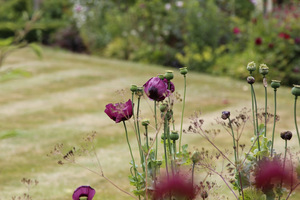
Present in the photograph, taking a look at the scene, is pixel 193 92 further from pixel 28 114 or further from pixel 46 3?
pixel 46 3

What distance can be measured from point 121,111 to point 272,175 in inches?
25.0

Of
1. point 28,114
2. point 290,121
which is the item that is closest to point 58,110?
point 28,114

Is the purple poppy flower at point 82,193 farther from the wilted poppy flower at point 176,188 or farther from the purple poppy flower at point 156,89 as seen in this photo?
the purple poppy flower at point 156,89

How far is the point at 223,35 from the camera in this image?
11.8m

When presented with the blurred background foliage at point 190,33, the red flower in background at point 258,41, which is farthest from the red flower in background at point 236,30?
the red flower in background at point 258,41

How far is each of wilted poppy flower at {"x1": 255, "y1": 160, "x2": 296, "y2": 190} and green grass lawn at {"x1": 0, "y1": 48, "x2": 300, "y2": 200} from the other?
0.59 metres

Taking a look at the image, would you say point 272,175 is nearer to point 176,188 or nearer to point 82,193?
point 176,188

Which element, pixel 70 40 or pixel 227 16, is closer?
pixel 227 16

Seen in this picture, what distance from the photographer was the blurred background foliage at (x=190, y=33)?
9.95 metres

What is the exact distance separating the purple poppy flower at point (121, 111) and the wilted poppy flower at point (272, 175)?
22.6 inches

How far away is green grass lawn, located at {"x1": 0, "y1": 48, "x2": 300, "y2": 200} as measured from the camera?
15.9 feet

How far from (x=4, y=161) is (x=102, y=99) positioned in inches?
130

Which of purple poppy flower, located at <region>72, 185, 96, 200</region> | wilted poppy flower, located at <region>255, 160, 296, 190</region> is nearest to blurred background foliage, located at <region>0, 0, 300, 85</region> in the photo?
wilted poppy flower, located at <region>255, 160, 296, 190</region>

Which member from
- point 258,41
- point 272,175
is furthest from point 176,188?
point 258,41
